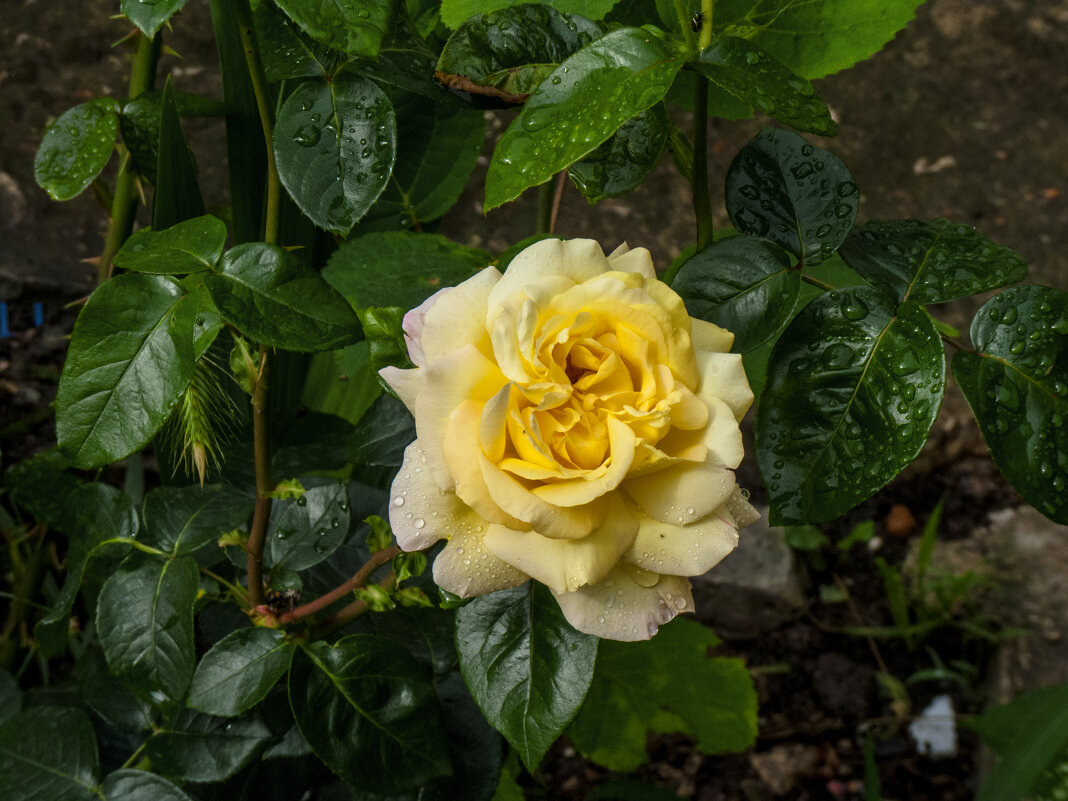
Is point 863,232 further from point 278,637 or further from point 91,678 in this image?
point 91,678

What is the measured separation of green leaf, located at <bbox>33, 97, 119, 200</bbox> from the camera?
73cm

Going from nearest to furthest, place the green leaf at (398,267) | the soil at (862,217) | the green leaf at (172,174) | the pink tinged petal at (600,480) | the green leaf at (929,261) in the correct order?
the pink tinged petal at (600,480), the green leaf at (929,261), the green leaf at (172,174), the green leaf at (398,267), the soil at (862,217)

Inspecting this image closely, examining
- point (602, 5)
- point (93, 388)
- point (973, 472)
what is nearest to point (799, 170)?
point (602, 5)

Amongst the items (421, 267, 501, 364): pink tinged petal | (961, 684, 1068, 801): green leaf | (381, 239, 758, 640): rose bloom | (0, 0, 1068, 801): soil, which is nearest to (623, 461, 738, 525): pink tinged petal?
(381, 239, 758, 640): rose bloom

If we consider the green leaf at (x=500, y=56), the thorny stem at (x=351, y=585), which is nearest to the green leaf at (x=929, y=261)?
the green leaf at (x=500, y=56)

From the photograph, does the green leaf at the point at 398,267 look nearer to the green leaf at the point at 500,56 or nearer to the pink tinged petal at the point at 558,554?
the green leaf at the point at 500,56

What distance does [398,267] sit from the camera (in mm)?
870

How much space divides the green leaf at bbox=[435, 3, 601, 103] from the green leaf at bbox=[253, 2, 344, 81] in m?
0.08

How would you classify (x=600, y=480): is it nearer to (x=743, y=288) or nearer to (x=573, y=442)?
(x=573, y=442)

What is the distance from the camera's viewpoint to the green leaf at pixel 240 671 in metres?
0.64

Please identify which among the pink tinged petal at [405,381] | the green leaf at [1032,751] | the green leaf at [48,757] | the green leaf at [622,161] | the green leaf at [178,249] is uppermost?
the green leaf at [622,161]

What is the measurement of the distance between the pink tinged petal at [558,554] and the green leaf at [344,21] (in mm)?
258

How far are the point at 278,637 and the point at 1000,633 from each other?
138cm

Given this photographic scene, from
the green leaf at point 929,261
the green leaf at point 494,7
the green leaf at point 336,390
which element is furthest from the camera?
the green leaf at point 336,390
